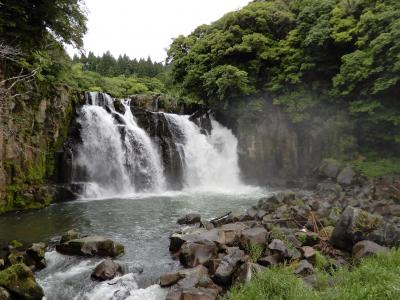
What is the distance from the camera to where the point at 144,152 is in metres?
24.5

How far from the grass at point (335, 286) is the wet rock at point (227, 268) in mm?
515

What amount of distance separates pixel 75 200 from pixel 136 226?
27.2 feet

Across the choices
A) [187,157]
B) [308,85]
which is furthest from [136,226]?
[308,85]

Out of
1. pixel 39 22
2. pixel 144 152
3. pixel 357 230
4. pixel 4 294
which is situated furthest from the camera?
pixel 144 152

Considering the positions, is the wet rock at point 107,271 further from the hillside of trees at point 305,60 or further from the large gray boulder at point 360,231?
the hillside of trees at point 305,60

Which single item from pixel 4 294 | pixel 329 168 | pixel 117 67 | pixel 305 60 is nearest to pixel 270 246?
pixel 4 294

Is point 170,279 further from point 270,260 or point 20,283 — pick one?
point 20,283

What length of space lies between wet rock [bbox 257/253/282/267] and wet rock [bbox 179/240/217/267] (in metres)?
1.41

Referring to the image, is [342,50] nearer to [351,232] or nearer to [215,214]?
[215,214]

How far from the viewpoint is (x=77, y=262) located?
9656mm

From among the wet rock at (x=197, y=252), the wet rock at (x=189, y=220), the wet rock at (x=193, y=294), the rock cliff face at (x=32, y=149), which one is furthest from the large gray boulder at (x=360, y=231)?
the rock cliff face at (x=32, y=149)

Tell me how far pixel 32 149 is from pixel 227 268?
14.8 meters

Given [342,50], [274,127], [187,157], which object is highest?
[342,50]

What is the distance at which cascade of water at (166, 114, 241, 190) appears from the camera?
26094 mm
